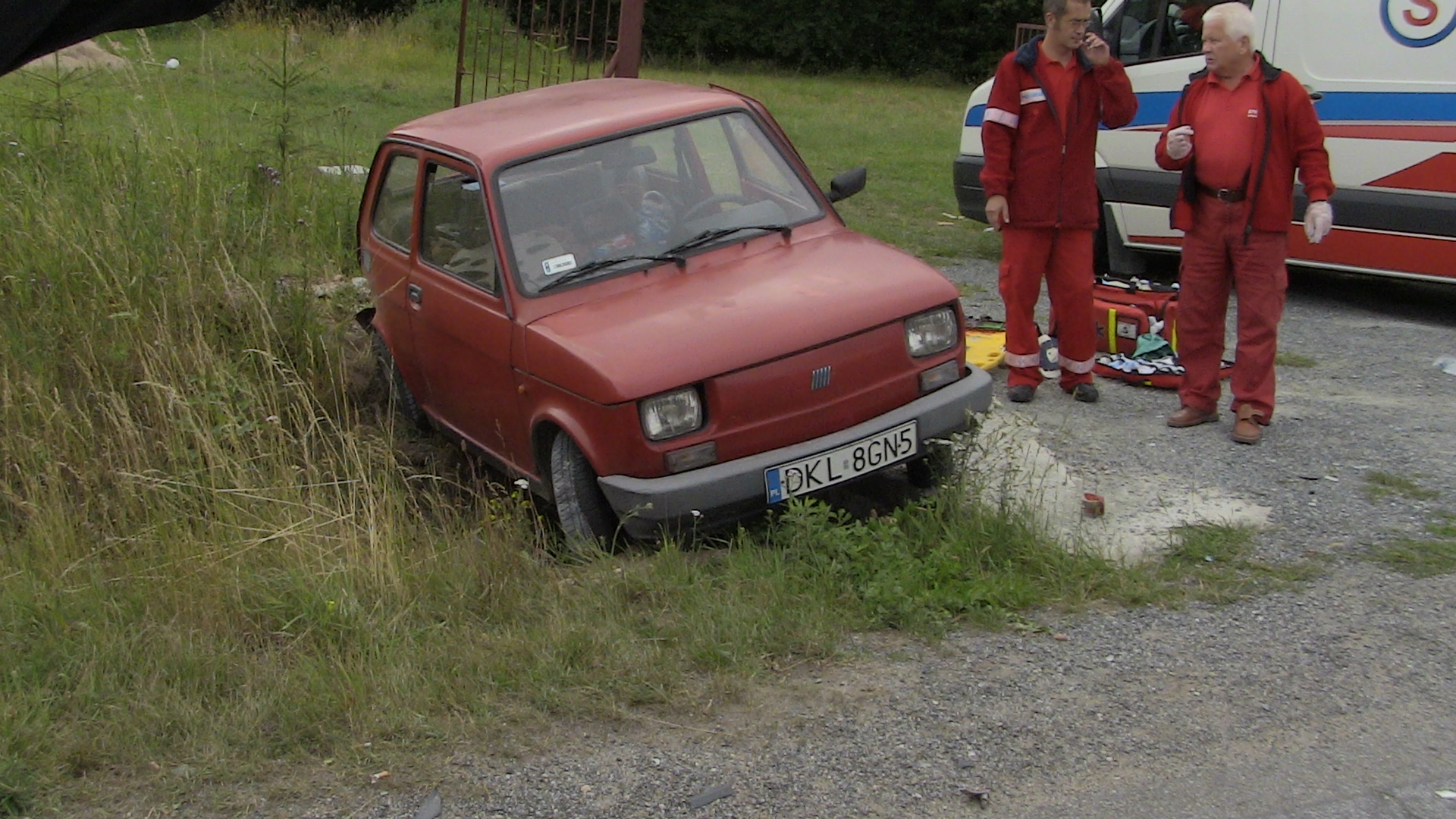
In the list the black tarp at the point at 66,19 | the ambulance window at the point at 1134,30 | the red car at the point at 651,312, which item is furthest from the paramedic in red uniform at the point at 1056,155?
the black tarp at the point at 66,19

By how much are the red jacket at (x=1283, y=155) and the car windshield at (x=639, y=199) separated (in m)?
2.01

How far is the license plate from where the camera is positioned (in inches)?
200

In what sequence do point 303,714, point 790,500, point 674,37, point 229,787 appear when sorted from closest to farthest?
1. point 229,787
2. point 303,714
3. point 790,500
4. point 674,37

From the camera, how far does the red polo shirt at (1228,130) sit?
6.30 meters

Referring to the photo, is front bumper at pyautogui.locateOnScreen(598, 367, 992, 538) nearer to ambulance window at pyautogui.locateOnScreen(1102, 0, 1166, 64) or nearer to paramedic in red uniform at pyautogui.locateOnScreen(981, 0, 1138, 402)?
paramedic in red uniform at pyautogui.locateOnScreen(981, 0, 1138, 402)

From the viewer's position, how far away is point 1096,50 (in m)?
6.59

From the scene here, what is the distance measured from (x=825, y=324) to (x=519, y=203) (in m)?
1.48

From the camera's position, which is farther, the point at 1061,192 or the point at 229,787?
the point at 1061,192

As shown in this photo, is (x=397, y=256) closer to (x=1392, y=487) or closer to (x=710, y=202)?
(x=710, y=202)

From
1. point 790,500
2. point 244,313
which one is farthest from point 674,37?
point 790,500

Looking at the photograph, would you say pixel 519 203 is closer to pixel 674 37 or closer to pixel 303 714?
pixel 303 714

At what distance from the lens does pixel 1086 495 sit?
18.5ft

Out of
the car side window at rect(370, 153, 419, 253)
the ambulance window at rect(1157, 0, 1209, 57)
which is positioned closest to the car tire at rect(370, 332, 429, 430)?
the car side window at rect(370, 153, 419, 253)

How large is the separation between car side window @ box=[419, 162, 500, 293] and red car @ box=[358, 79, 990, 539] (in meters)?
0.01
